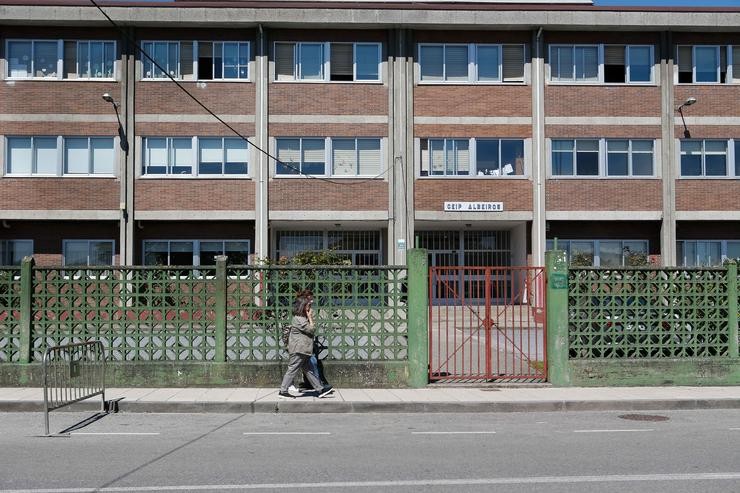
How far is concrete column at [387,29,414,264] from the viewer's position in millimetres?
29047

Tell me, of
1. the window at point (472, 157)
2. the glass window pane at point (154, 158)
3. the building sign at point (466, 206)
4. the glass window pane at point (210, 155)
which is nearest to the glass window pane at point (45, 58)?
the glass window pane at point (154, 158)

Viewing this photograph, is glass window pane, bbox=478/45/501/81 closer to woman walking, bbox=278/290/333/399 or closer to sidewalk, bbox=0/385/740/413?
sidewalk, bbox=0/385/740/413

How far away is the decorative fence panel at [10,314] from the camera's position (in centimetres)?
1317

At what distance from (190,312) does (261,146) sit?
16.4 meters

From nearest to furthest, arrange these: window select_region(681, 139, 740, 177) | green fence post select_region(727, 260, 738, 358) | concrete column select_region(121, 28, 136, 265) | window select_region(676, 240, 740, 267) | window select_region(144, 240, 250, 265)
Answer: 1. green fence post select_region(727, 260, 738, 358)
2. concrete column select_region(121, 28, 136, 265)
3. window select_region(144, 240, 250, 265)
4. window select_region(681, 139, 740, 177)
5. window select_region(676, 240, 740, 267)

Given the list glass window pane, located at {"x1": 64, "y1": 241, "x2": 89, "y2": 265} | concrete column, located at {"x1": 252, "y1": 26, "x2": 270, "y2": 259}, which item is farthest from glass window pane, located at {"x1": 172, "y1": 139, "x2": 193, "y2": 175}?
glass window pane, located at {"x1": 64, "y1": 241, "x2": 89, "y2": 265}

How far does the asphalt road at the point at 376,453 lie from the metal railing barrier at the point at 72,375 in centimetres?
31

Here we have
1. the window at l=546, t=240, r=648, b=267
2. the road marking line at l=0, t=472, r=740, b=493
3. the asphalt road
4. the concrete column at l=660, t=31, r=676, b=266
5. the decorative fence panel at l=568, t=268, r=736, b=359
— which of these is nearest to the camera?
the road marking line at l=0, t=472, r=740, b=493

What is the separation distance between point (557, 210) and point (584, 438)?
20.6m

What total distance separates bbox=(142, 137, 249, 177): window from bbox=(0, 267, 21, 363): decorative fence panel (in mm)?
15947

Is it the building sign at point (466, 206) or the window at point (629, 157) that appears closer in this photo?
the building sign at point (466, 206)

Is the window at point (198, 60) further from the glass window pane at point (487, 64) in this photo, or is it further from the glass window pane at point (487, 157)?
the glass window pane at point (487, 157)

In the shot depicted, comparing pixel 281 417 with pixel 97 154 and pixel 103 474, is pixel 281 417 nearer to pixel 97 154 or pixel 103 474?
pixel 103 474

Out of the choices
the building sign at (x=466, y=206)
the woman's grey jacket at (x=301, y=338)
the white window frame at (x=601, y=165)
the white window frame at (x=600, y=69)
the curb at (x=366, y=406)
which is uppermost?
the white window frame at (x=600, y=69)
